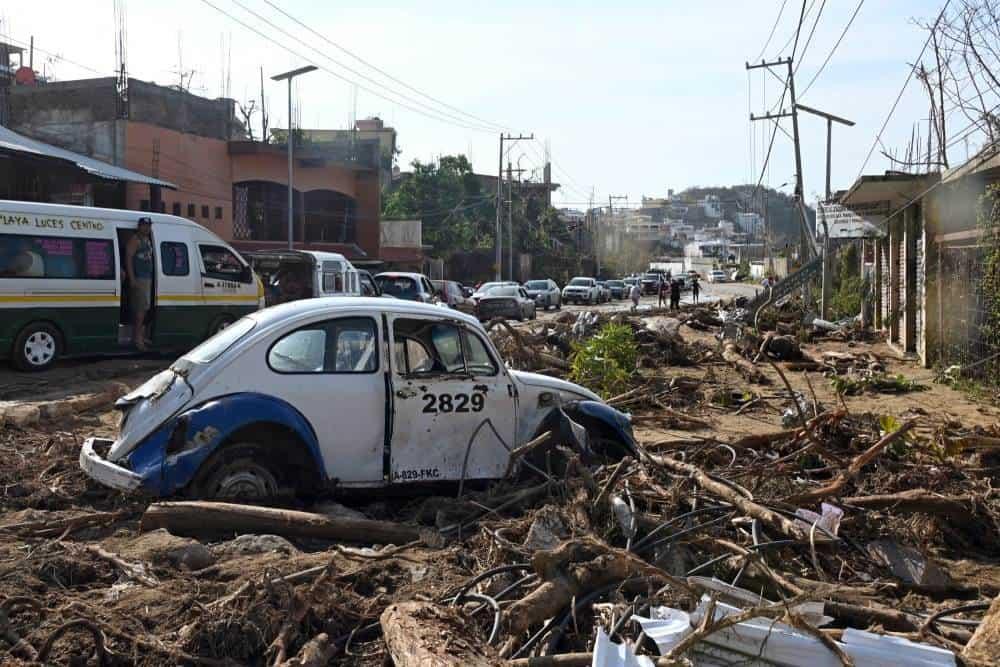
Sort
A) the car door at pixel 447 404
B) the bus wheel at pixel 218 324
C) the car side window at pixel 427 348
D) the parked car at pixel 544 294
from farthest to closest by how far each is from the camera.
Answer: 1. the parked car at pixel 544 294
2. the bus wheel at pixel 218 324
3. the car side window at pixel 427 348
4. the car door at pixel 447 404

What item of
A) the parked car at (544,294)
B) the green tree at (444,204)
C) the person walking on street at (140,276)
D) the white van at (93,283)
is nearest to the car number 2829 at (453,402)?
the white van at (93,283)

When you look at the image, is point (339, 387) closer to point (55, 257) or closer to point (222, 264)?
point (55, 257)

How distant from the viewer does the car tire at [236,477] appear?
630 cm

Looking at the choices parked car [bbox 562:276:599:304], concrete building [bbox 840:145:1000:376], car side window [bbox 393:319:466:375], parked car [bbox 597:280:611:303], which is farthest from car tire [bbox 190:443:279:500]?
parked car [bbox 597:280:611:303]

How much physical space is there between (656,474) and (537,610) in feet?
8.62

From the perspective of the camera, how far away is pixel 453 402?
23.7 feet

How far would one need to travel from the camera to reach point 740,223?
190375 millimetres

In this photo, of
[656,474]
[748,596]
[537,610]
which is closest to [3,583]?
[537,610]

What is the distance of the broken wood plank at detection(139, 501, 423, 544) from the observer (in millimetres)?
5875

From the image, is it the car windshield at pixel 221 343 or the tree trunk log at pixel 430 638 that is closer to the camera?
the tree trunk log at pixel 430 638

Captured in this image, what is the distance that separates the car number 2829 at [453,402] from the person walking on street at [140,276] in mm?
10295

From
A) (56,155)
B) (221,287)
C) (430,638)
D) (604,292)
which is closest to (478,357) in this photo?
(430,638)

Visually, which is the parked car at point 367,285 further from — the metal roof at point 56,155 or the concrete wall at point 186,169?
the concrete wall at point 186,169

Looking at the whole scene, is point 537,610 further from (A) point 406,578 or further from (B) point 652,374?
(B) point 652,374
